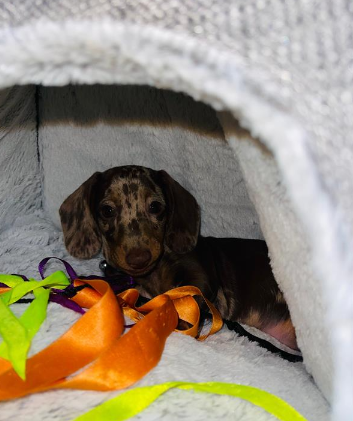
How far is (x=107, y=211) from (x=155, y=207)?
0.56 ft

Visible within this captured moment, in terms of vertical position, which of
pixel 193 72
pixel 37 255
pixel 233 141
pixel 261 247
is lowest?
pixel 37 255

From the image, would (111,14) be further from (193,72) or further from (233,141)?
(233,141)

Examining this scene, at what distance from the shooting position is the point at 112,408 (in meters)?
1.14

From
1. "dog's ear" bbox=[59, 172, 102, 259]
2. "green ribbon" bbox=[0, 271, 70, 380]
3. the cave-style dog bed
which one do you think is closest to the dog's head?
"dog's ear" bbox=[59, 172, 102, 259]

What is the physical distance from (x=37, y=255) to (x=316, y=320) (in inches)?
57.6

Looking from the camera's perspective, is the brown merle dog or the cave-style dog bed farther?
the brown merle dog

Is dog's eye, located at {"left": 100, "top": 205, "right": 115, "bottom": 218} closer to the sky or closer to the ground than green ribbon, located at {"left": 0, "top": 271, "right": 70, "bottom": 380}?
closer to the ground

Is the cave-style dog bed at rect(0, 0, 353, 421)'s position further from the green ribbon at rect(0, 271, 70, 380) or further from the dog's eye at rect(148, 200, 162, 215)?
the dog's eye at rect(148, 200, 162, 215)

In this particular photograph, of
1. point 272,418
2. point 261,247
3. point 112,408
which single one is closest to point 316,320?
point 272,418

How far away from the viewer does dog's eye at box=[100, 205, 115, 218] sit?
Result: 215 centimetres

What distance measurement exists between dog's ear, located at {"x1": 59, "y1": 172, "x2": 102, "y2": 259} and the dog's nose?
0.28 meters

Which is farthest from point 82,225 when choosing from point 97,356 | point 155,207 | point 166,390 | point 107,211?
point 166,390

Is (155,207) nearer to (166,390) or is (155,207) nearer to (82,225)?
(82,225)

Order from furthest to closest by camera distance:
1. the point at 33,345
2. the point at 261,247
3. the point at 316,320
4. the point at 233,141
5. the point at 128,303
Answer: the point at 261,247
the point at 128,303
the point at 33,345
the point at 233,141
the point at 316,320
